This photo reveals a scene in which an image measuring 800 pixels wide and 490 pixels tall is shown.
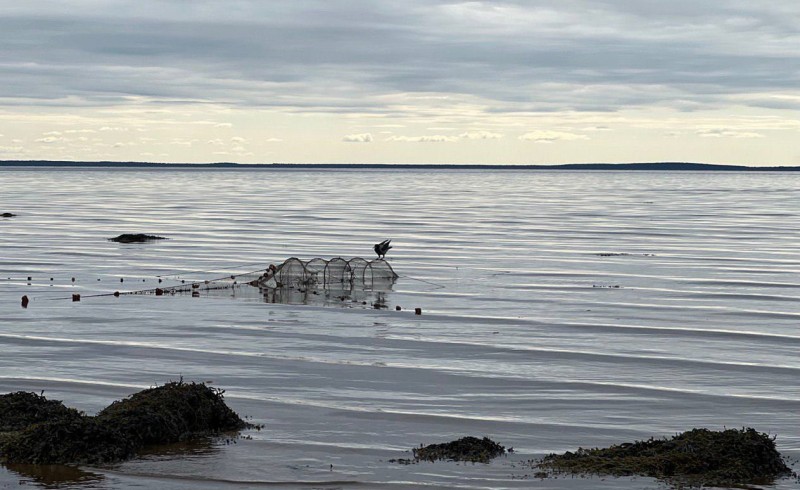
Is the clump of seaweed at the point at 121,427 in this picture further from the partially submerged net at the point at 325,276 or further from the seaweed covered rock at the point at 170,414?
the partially submerged net at the point at 325,276

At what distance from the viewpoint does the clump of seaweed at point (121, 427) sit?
487 inches

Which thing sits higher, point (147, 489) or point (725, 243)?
point (725, 243)

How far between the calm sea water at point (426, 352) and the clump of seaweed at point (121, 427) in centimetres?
37

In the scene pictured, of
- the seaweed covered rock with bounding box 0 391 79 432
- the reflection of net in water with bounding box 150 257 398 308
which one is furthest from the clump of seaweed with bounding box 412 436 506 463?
the reflection of net in water with bounding box 150 257 398 308

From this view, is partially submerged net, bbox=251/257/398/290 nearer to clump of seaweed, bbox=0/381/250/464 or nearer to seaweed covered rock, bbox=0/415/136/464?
clump of seaweed, bbox=0/381/250/464

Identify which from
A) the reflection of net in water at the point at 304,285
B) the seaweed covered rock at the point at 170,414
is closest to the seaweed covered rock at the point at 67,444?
the seaweed covered rock at the point at 170,414

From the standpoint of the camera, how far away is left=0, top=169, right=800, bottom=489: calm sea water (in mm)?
13227

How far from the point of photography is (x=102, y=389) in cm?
1655

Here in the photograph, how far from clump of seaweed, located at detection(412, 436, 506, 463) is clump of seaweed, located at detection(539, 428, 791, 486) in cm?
65

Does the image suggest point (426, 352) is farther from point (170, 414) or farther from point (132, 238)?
point (132, 238)

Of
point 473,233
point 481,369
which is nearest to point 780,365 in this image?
point 481,369

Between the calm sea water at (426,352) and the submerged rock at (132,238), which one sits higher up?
the submerged rock at (132,238)

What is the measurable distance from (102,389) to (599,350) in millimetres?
8959

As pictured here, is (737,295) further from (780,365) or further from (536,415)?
(536,415)
